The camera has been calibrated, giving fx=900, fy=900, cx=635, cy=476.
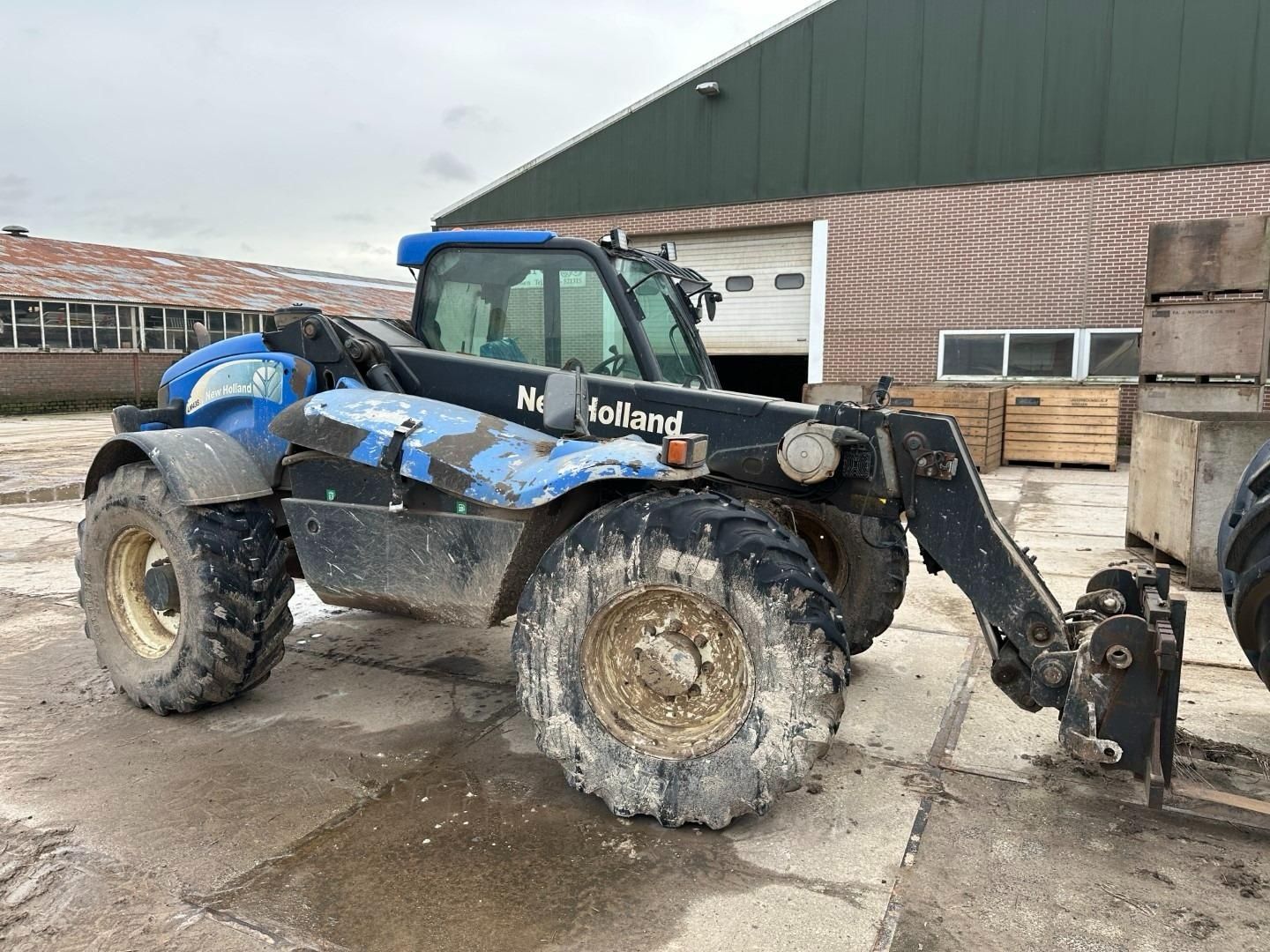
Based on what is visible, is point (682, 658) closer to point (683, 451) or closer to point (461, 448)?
point (683, 451)

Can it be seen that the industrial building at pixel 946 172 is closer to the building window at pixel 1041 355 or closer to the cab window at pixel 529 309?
the building window at pixel 1041 355

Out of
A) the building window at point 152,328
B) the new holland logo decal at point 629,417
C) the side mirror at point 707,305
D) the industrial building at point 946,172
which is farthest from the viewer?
the building window at point 152,328

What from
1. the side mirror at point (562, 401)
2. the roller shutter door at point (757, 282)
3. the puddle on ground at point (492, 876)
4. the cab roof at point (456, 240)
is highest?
the roller shutter door at point (757, 282)

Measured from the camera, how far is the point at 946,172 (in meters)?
15.9

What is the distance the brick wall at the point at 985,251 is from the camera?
1477cm

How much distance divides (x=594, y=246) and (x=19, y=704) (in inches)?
144

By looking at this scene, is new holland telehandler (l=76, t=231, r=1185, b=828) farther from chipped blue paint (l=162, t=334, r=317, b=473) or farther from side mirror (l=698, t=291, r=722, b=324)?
side mirror (l=698, t=291, r=722, b=324)

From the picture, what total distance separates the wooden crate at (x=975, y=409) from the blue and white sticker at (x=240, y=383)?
10203 millimetres

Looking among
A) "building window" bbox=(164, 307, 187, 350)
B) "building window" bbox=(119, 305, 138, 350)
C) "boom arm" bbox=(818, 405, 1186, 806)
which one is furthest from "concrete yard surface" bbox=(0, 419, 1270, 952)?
"building window" bbox=(164, 307, 187, 350)

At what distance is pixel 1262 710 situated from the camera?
14.4 ft

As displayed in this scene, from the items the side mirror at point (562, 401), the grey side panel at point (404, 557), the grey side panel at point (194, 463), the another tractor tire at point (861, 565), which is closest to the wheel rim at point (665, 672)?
the grey side panel at point (404, 557)

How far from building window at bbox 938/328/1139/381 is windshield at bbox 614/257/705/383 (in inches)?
496

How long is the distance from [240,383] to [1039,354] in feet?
46.9

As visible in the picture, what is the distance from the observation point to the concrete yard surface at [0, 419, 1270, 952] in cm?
271
